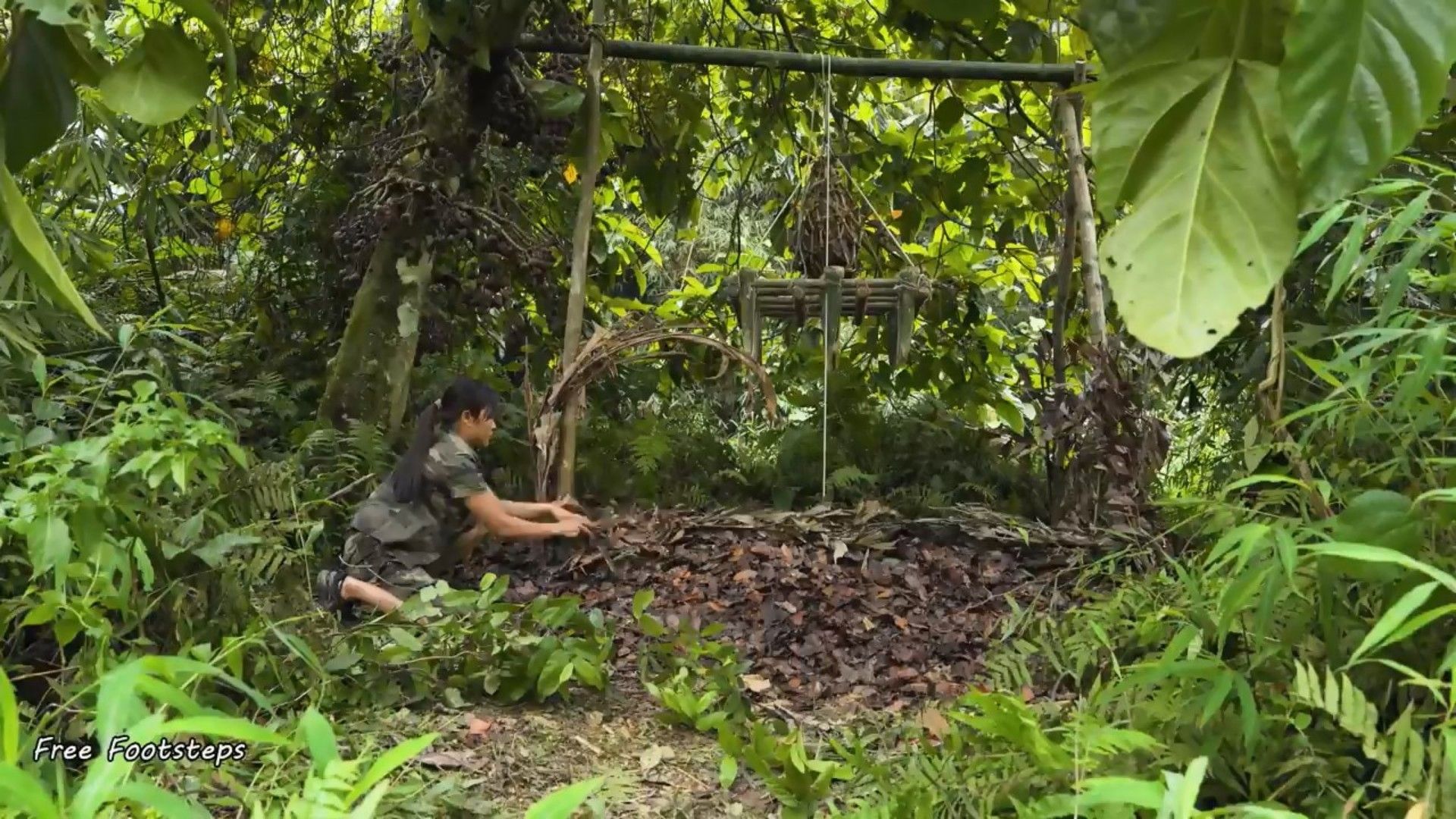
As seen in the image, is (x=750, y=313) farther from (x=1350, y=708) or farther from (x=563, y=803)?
(x=563, y=803)

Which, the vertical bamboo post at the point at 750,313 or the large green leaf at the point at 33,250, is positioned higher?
the vertical bamboo post at the point at 750,313

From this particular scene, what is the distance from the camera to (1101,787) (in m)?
0.92

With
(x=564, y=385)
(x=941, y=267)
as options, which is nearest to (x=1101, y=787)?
(x=564, y=385)

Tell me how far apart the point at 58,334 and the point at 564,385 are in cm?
139

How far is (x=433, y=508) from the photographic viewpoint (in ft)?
7.94

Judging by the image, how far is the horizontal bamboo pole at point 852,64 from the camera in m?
2.45

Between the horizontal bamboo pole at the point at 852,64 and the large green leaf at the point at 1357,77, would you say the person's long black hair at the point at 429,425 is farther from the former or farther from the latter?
the large green leaf at the point at 1357,77

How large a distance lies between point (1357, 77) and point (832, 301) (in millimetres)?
1990

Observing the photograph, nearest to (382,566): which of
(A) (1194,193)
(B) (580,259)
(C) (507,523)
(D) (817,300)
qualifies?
(C) (507,523)

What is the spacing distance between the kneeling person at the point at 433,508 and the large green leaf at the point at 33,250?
5.91ft

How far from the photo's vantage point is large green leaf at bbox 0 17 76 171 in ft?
1.54

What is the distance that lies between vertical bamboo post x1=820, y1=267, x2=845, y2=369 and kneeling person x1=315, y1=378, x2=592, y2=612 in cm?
76

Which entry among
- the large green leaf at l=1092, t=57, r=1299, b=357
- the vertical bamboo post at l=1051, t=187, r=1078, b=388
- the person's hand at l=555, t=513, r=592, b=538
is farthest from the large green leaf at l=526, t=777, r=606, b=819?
the vertical bamboo post at l=1051, t=187, r=1078, b=388

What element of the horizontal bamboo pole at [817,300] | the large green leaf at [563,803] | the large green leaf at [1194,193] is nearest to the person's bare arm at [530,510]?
the horizontal bamboo pole at [817,300]
